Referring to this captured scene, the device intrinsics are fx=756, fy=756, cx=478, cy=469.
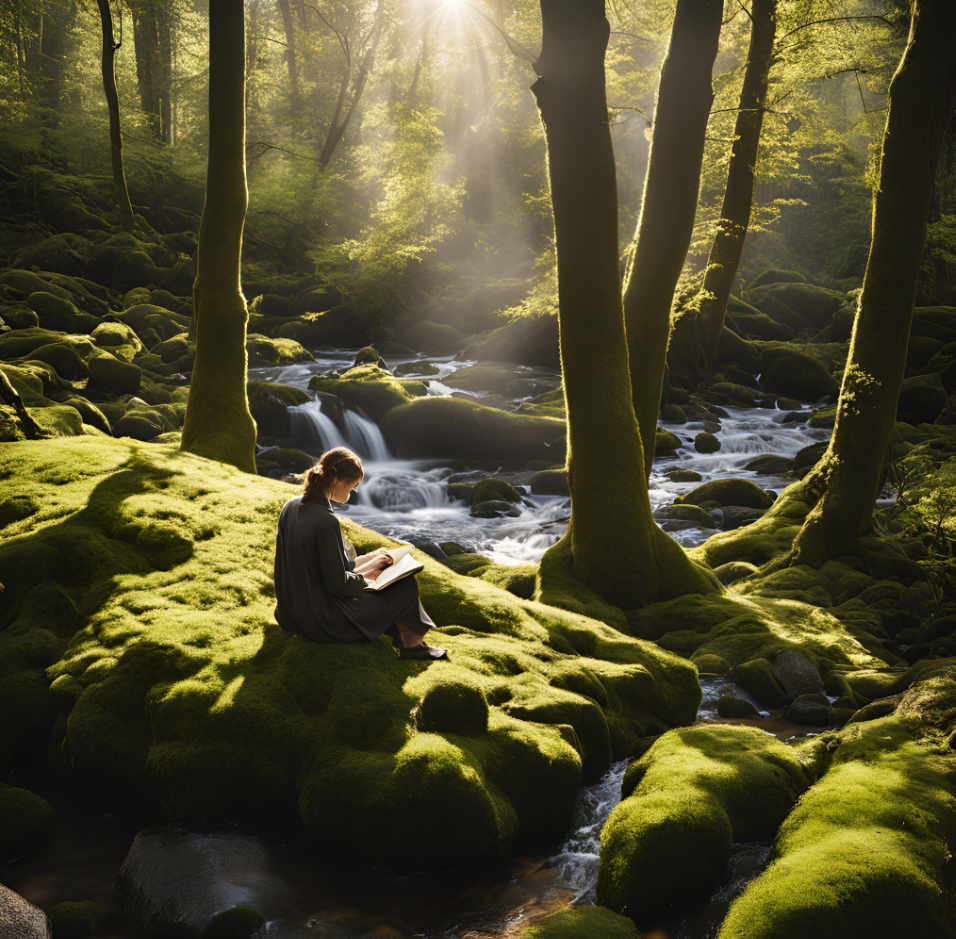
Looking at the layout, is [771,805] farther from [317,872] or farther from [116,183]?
[116,183]

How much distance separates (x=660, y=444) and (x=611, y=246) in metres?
11.1

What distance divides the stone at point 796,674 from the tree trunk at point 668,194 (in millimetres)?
2874

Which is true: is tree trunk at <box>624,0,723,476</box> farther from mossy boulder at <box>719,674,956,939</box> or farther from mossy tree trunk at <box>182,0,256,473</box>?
mossy tree trunk at <box>182,0,256,473</box>

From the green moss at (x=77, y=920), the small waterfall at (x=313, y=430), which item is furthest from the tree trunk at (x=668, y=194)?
the small waterfall at (x=313, y=430)

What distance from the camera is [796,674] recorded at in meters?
6.72

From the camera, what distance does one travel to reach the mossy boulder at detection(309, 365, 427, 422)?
19062 mm

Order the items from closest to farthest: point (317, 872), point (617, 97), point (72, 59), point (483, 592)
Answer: point (317, 872)
point (483, 592)
point (617, 97)
point (72, 59)

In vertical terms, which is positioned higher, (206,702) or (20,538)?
(20,538)

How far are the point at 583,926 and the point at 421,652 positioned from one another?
2.20 metres

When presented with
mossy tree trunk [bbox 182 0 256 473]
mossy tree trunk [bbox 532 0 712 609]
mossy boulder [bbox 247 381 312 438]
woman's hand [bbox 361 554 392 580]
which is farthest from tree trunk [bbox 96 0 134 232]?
woman's hand [bbox 361 554 392 580]

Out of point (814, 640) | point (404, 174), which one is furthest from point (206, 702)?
point (404, 174)

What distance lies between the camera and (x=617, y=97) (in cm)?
2219

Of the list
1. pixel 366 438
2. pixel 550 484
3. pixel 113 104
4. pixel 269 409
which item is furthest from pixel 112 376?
pixel 113 104

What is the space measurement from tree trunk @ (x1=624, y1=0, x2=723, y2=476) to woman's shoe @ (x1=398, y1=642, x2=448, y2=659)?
15.5 ft
